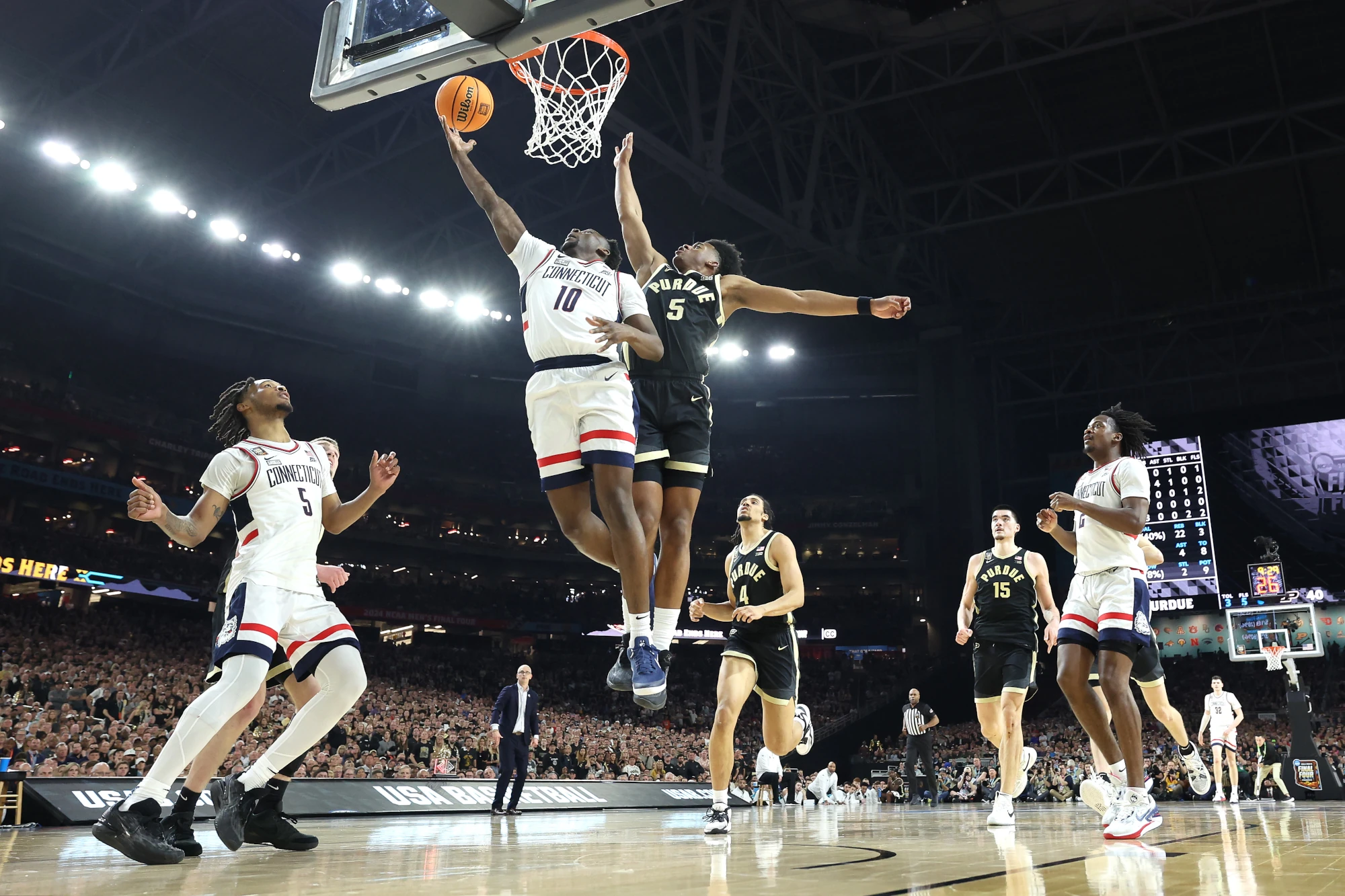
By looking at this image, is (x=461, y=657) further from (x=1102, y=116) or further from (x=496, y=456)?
(x=1102, y=116)

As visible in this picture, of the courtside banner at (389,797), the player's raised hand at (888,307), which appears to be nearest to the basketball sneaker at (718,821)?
the courtside banner at (389,797)

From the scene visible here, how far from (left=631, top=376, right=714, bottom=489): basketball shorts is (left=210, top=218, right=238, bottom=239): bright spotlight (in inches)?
794

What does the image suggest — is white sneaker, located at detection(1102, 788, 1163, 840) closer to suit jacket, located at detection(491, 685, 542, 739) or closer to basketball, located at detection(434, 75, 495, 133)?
basketball, located at detection(434, 75, 495, 133)

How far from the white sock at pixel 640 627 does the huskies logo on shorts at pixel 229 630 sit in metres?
1.89

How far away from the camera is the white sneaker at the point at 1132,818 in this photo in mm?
5113

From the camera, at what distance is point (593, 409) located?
184 inches

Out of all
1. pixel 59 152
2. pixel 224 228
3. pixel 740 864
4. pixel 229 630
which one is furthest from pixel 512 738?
pixel 224 228

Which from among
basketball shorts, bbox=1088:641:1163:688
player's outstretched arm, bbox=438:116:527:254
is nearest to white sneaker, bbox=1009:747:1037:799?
basketball shorts, bbox=1088:641:1163:688

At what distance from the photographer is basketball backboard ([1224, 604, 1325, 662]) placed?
1717 centimetres

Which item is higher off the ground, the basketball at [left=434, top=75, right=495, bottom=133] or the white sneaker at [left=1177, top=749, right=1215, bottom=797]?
the basketball at [left=434, top=75, right=495, bottom=133]

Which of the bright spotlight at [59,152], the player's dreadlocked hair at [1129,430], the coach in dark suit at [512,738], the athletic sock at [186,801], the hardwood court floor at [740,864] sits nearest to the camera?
the hardwood court floor at [740,864]

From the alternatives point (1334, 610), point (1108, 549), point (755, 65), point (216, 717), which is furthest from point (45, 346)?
point (1334, 610)

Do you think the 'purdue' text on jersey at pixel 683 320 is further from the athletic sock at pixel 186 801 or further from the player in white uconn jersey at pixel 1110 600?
the athletic sock at pixel 186 801

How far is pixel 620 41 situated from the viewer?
1716 cm
